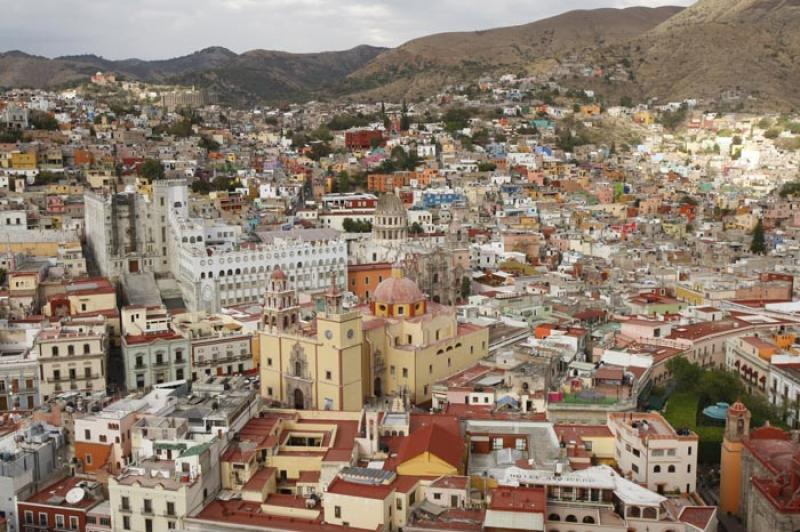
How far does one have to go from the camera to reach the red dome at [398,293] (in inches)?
1550

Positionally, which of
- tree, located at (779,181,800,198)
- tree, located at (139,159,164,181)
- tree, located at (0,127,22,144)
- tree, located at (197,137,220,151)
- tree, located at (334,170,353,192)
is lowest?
tree, located at (779,181,800,198)

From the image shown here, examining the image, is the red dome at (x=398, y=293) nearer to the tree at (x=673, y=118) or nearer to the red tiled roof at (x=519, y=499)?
the red tiled roof at (x=519, y=499)

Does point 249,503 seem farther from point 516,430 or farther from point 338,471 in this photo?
point 516,430

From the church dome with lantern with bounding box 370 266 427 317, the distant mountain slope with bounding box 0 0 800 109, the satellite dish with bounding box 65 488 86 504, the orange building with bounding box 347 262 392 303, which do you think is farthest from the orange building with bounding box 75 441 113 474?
the distant mountain slope with bounding box 0 0 800 109

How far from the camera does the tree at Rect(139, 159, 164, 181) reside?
7600 cm

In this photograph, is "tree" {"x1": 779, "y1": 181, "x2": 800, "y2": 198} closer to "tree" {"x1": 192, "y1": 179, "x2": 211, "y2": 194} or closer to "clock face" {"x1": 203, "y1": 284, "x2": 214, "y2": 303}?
"tree" {"x1": 192, "y1": 179, "x2": 211, "y2": 194}

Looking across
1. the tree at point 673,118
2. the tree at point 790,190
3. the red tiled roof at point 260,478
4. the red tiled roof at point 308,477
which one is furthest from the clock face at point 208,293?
the tree at point 673,118

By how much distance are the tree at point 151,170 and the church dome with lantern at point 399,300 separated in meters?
41.5

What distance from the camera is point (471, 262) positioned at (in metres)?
64.8

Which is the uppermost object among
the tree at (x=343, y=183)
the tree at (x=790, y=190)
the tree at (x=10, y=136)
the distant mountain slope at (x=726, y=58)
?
the distant mountain slope at (x=726, y=58)

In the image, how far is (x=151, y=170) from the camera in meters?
76.6

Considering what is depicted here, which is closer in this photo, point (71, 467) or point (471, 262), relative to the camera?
point (71, 467)

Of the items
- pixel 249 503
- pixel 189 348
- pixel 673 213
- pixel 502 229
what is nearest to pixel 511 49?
pixel 673 213

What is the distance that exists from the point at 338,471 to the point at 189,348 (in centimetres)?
1485
